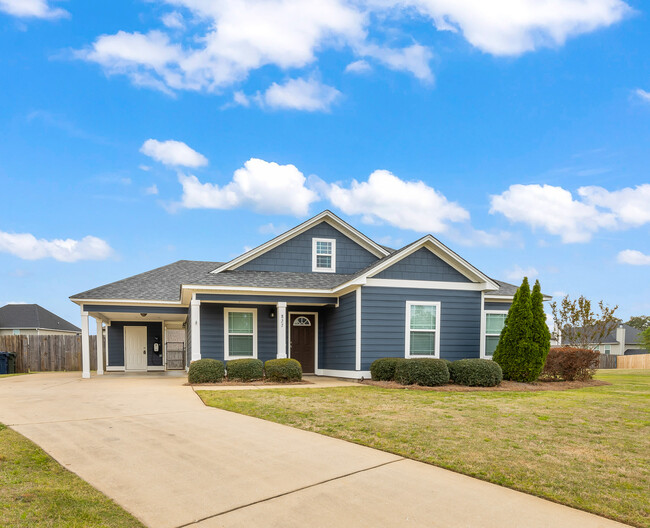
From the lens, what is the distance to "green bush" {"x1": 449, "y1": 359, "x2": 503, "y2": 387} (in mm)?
13188

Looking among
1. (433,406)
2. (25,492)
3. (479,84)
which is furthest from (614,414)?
(479,84)

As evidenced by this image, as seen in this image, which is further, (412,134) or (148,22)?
(412,134)

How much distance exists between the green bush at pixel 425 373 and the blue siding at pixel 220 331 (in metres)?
5.73

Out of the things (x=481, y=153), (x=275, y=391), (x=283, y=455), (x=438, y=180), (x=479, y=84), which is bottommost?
(x=275, y=391)

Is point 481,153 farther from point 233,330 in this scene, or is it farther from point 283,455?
point 283,455

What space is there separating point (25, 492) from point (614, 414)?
351 inches

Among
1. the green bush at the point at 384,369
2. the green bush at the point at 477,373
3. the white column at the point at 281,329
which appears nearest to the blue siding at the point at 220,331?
the white column at the point at 281,329

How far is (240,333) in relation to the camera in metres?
17.0

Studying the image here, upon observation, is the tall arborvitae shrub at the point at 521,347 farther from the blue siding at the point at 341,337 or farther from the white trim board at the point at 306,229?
the white trim board at the point at 306,229

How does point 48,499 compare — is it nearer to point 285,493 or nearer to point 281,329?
Answer: point 285,493

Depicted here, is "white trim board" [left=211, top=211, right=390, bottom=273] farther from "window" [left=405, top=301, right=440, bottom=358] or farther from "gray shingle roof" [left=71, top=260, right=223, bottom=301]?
"window" [left=405, top=301, right=440, bottom=358]

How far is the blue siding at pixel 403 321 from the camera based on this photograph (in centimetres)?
1513

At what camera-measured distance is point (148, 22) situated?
43.4 ft

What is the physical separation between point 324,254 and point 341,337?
3.63m
